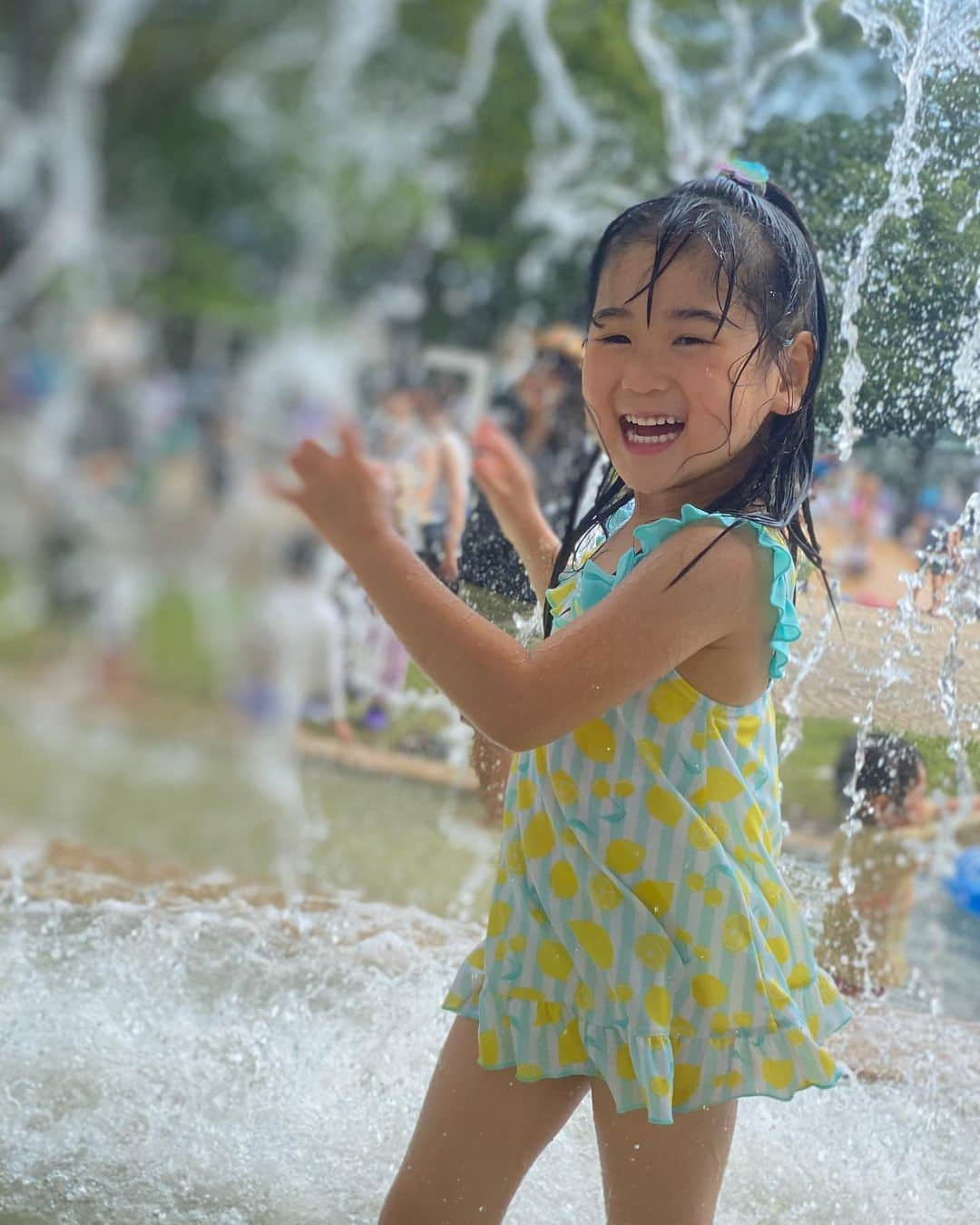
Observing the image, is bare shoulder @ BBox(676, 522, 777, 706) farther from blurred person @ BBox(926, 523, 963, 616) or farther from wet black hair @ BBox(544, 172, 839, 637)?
blurred person @ BBox(926, 523, 963, 616)

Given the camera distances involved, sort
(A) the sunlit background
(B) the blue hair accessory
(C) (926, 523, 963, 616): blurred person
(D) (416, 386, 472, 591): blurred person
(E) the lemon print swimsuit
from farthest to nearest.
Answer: (C) (926, 523, 963, 616): blurred person
(D) (416, 386, 472, 591): blurred person
(A) the sunlit background
(B) the blue hair accessory
(E) the lemon print swimsuit

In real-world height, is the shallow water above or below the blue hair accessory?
below

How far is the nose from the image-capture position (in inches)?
61.7

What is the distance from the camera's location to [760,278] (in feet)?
5.19

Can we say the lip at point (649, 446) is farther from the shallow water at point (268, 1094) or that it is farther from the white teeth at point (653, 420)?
the shallow water at point (268, 1094)

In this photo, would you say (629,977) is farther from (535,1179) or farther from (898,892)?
(898,892)

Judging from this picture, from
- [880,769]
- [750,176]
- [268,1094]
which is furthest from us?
[880,769]

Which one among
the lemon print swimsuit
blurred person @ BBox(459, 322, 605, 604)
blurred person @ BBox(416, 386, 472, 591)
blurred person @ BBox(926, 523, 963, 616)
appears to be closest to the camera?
the lemon print swimsuit

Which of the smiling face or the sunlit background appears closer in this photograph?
the smiling face

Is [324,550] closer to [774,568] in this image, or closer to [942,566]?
[942,566]

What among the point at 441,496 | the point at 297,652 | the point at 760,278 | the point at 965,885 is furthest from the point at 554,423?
the point at 760,278

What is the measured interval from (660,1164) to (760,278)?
895 millimetres

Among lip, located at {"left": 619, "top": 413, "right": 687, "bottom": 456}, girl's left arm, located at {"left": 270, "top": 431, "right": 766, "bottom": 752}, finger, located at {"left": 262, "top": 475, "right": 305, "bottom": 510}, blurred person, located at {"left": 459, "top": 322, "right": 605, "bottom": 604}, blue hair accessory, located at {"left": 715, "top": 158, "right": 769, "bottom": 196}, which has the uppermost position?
blurred person, located at {"left": 459, "top": 322, "right": 605, "bottom": 604}

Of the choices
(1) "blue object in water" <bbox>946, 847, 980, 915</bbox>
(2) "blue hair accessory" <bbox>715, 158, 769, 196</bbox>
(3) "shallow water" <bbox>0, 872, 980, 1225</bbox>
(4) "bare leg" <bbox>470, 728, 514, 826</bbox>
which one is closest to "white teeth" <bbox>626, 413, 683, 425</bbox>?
(2) "blue hair accessory" <bbox>715, 158, 769, 196</bbox>
